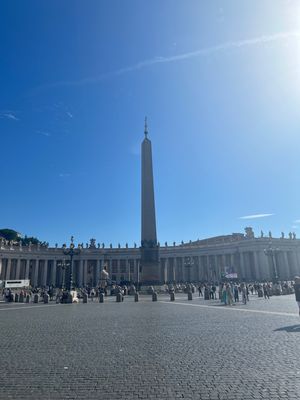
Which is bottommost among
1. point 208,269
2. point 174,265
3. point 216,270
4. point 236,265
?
point 216,270

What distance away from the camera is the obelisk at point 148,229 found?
1431 inches

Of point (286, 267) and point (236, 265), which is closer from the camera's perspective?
point (236, 265)

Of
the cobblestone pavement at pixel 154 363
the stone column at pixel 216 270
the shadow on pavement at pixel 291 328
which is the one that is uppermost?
the stone column at pixel 216 270

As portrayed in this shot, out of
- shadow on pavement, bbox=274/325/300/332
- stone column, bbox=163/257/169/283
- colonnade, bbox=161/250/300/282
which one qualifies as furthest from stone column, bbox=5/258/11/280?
shadow on pavement, bbox=274/325/300/332

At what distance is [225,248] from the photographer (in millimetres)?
82000

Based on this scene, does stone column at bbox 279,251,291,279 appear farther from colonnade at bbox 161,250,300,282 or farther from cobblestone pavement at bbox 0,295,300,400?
cobblestone pavement at bbox 0,295,300,400

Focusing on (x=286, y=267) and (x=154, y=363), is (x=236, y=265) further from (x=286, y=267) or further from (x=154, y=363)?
(x=154, y=363)

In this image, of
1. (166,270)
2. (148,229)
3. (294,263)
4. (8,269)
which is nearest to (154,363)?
(148,229)

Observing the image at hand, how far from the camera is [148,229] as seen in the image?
36.2 m

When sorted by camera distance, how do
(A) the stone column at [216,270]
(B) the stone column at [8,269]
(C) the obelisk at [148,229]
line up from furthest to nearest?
(A) the stone column at [216,270] → (B) the stone column at [8,269] → (C) the obelisk at [148,229]

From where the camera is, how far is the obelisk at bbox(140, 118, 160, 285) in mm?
36344

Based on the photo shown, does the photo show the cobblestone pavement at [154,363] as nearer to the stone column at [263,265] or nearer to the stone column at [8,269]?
the stone column at [8,269]

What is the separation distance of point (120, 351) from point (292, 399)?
444cm

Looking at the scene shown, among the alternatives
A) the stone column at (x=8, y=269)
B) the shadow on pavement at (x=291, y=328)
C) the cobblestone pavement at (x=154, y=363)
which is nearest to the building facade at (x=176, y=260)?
the stone column at (x=8, y=269)
